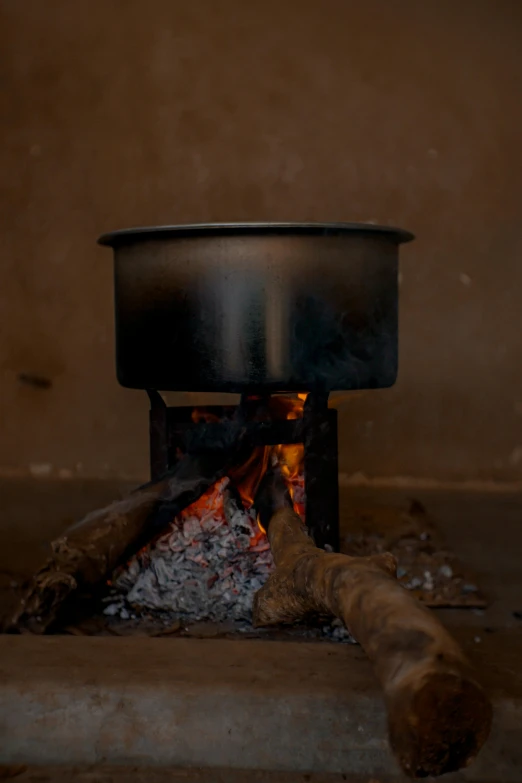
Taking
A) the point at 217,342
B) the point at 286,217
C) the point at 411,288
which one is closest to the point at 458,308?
the point at 411,288

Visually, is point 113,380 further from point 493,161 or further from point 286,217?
point 493,161

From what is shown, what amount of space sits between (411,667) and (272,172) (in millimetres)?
2520

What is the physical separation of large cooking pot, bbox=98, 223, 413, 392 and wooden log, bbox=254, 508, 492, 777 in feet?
1.58

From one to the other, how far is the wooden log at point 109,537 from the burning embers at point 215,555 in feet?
0.16

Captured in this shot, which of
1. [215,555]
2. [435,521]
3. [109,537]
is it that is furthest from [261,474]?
[435,521]

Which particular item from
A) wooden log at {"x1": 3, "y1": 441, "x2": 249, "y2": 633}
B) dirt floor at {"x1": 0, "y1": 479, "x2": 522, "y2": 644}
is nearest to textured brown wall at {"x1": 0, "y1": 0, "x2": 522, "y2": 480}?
dirt floor at {"x1": 0, "y1": 479, "x2": 522, "y2": 644}

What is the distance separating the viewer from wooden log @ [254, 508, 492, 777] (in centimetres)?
113

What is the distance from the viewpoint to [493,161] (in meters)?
3.40

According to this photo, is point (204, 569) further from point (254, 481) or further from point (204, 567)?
point (254, 481)

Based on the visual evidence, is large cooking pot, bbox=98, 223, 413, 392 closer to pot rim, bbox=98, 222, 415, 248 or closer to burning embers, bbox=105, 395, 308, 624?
pot rim, bbox=98, 222, 415, 248

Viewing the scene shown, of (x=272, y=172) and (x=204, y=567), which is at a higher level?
(x=272, y=172)

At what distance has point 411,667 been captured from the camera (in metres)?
1.18

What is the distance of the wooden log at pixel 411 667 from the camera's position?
1.13 m

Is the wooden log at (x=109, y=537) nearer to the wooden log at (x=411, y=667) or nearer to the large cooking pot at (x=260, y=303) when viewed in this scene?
the large cooking pot at (x=260, y=303)
